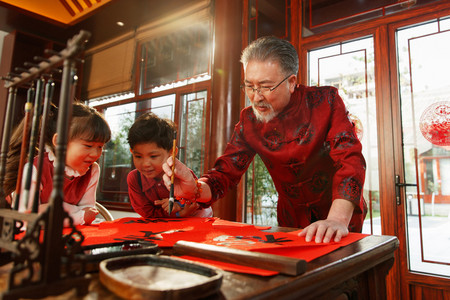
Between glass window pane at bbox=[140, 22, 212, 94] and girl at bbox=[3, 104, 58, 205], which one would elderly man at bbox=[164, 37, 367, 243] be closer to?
girl at bbox=[3, 104, 58, 205]

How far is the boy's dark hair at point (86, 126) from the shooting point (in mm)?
1466

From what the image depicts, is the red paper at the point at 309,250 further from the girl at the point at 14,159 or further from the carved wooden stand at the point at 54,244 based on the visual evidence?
the girl at the point at 14,159

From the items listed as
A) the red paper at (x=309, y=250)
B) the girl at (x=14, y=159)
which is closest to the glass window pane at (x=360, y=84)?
the red paper at (x=309, y=250)

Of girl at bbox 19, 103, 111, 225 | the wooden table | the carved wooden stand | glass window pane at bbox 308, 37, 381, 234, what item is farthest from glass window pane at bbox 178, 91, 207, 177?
the carved wooden stand

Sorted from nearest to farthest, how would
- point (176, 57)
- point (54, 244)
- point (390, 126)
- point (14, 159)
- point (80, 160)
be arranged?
1. point (54, 244)
2. point (14, 159)
3. point (80, 160)
4. point (390, 126)
5. point (176, 57)

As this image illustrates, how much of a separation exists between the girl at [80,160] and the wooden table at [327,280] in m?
0.84

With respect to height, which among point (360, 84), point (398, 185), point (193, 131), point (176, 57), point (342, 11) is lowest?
point (398, 185)

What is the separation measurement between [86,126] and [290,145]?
99 centimetres

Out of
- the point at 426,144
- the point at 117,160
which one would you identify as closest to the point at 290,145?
the point at 426,144

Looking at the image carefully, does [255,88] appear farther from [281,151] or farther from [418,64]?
[418,64]

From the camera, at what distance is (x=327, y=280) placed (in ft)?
2.18

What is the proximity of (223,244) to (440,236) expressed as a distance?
232 centimetres

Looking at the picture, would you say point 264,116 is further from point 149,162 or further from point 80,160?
point 80,160

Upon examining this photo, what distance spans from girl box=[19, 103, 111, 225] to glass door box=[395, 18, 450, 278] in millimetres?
2340
